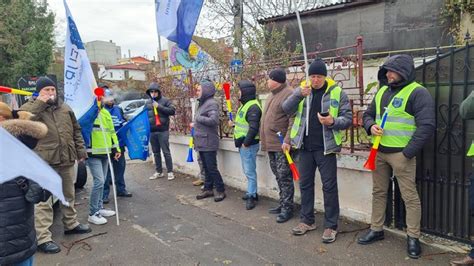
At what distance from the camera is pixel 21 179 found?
9.04ft

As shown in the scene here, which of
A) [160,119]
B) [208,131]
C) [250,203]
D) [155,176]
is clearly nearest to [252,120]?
[208,131]

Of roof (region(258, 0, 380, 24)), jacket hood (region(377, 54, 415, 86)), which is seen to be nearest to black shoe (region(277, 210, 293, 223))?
jacket hood (region(377, 54, 415, 86))

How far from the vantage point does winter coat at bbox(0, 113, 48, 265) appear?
8.82 feet

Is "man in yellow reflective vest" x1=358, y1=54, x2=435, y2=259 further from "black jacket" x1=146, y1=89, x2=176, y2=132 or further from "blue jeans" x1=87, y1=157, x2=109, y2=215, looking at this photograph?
"black jacket" x1=146, y1=89, x2=176, y2=132

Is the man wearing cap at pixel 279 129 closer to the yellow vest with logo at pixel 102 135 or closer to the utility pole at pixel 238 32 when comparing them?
the yellow vest with logo at pixel 102 135

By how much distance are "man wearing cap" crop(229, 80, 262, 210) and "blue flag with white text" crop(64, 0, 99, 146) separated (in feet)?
6.46

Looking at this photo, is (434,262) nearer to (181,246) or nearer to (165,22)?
(181,246)

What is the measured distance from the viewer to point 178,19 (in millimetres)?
5551

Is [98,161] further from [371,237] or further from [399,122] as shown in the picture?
[399,122]

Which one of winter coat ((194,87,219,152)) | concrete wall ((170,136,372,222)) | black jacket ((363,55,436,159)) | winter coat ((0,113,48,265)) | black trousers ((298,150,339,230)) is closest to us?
winter coat ((0,113,48,265))

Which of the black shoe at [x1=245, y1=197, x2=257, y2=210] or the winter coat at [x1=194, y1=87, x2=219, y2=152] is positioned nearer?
the black shoe at [x1=245, y1=197, x2=257, y2=210]

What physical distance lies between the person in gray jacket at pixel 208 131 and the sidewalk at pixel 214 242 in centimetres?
33

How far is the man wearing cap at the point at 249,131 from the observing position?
5.30m

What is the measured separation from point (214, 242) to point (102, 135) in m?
2.17
